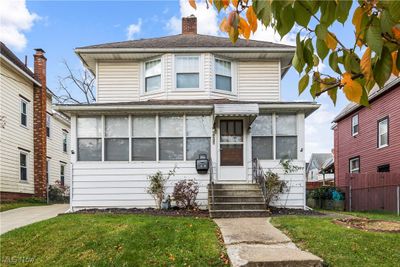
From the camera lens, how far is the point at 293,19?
4.88 feet

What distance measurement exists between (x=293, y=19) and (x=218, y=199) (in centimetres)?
968

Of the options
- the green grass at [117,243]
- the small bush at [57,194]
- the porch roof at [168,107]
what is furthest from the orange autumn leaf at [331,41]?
the small bush at [57,194]

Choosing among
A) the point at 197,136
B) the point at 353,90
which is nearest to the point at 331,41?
the point at 353,90

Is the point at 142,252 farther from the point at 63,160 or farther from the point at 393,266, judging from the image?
the point at 63,160

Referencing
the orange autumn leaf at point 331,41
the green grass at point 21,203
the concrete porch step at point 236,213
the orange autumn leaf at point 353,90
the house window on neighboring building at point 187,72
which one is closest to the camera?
the orange autumn leaf at point 353,90

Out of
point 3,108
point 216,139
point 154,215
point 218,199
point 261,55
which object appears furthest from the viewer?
point 3,108

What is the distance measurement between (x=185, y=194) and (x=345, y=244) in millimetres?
5619

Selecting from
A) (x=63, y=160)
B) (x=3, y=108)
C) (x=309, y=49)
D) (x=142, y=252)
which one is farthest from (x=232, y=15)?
(x=63, y=160)

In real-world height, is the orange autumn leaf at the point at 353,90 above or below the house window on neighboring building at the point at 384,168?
above

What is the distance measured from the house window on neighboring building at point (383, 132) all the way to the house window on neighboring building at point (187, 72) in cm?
1005

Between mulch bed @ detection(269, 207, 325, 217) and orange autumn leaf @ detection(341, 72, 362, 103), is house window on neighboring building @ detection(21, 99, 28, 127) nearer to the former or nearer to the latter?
mulch bed @ detection(269, 207, 325, 217)

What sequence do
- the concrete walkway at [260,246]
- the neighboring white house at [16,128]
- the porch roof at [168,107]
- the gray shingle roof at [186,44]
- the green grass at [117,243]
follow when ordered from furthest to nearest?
the neighboring white house at [16,128], the gray shingle roof at [186,44], the porch roof at [168,107], the green grass at [117,243], the concrete walkway at [260,246]

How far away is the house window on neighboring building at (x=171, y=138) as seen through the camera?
12500 mm

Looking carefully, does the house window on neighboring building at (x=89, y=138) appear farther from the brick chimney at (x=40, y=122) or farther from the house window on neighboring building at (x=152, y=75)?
the brick chimney at (x=40, y=122)
